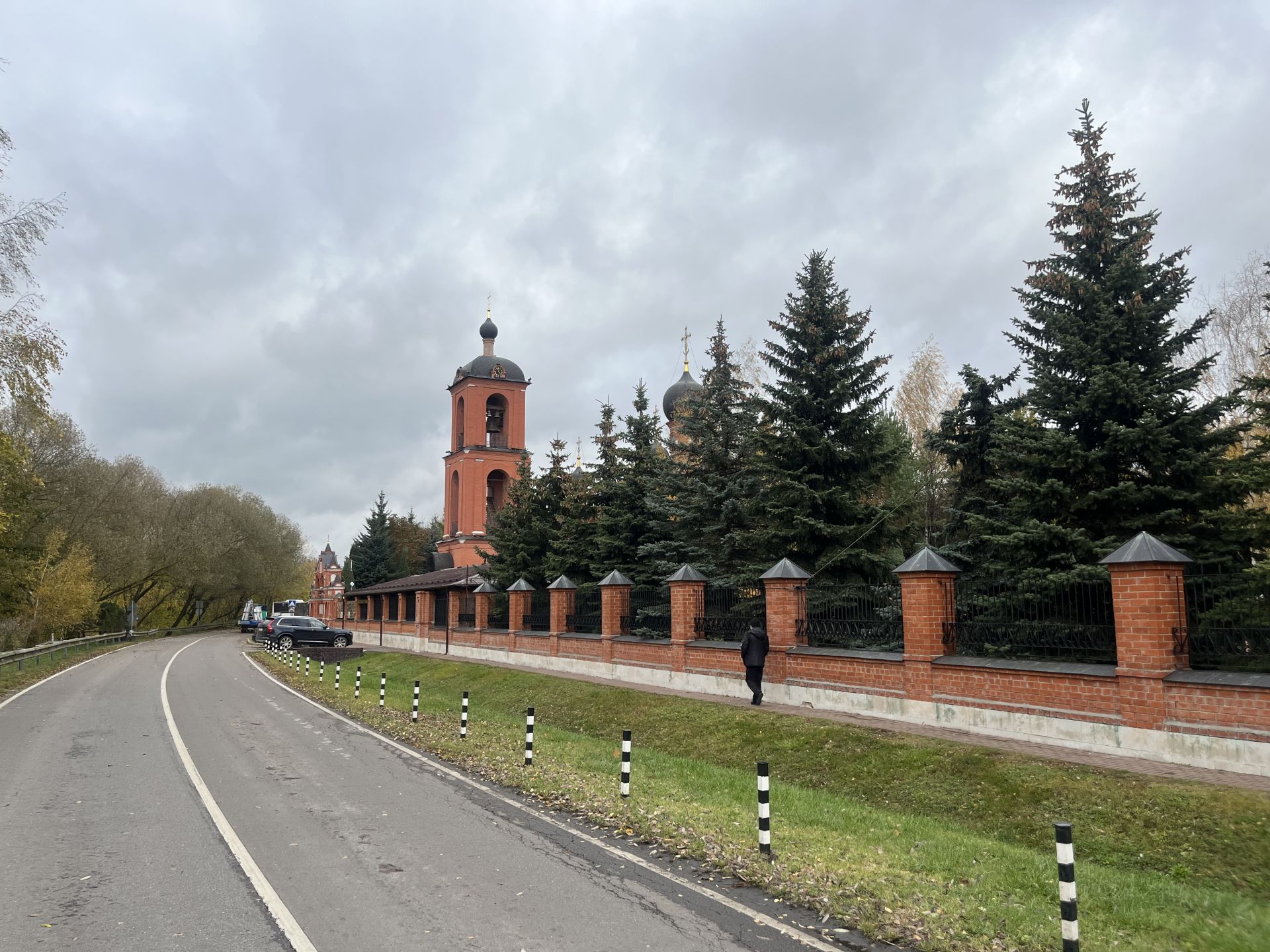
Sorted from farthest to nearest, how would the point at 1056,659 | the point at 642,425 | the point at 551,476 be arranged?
the point at 551,476
the point at 642,425
the point at 1056,659

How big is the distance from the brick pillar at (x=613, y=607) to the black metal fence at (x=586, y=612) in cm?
74

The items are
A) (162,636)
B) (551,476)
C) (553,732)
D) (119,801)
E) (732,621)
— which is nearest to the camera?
(119,801)

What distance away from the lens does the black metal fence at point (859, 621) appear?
1391 cm

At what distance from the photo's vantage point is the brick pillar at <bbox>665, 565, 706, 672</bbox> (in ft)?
59.6

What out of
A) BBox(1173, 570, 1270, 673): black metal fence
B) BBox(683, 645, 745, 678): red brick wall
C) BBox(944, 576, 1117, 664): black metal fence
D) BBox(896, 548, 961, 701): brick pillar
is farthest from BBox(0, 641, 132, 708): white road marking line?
BBox(1173, 570, 1270, 673): black metal fence

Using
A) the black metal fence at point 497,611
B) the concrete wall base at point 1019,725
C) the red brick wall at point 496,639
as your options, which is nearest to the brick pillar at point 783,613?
the concrete wall base at point 1019,725

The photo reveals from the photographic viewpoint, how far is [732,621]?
17.3m

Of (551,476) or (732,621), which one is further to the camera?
(551,476)

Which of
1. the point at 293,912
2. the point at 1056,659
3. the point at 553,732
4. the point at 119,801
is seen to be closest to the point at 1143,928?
the point at 293,912

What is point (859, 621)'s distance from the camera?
1421cm

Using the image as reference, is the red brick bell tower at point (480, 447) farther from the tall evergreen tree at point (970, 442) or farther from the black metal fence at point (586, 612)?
the tall evergreen tree at point (970, 442)

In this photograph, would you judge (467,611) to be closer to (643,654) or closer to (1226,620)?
(643,654)

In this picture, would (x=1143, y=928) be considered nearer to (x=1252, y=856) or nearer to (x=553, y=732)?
(x=1252, y=856)

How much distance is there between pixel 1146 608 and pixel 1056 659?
191 centimetres
